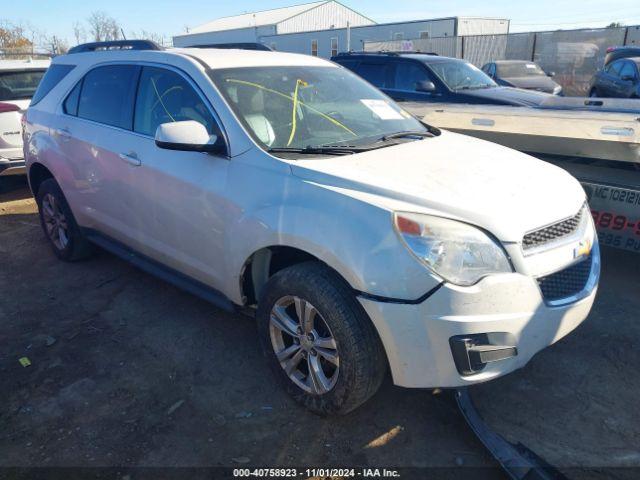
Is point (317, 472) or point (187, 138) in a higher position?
point (187, 138)

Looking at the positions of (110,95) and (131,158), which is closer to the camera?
(131,158)

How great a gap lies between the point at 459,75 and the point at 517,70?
5220mm

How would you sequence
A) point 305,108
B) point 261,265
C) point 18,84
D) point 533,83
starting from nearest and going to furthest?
point 261,265 → point 305,108 → point 18,84 → point 533,83

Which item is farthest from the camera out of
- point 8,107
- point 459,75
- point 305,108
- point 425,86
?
point 459,75

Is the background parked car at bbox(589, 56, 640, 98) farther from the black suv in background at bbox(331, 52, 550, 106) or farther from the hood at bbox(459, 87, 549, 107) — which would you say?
the hood at bbox(459, 87, 549, 107)

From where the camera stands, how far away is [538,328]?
2314 mm

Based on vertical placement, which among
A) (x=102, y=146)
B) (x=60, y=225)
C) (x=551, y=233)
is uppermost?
(x=102, y=146)

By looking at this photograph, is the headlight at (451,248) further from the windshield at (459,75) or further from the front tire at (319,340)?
the windshield at (459,75)

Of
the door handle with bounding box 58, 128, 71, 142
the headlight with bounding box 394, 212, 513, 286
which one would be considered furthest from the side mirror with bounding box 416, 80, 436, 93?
the headlight with bounding box 394, 212, 513, 286

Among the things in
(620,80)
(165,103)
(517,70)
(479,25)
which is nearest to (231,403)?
(165,103)

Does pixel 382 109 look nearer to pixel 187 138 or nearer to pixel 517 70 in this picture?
pixel 187 138

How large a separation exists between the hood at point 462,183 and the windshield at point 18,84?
5985mm

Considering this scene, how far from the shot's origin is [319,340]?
2582 millimetres

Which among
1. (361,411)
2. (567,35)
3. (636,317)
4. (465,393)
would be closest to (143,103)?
(361,411)
